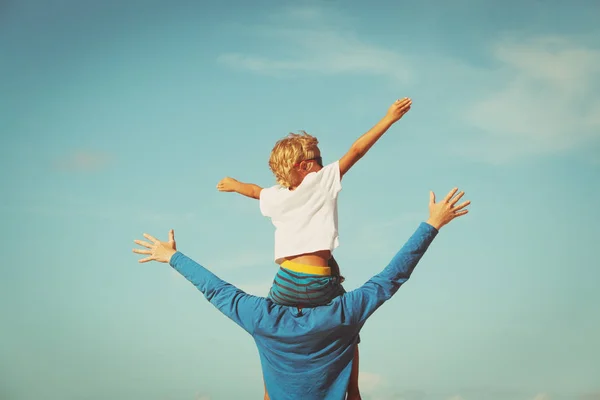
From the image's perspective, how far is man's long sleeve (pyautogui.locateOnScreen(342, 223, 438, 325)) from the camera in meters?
4.70

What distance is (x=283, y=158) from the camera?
489 centimetres

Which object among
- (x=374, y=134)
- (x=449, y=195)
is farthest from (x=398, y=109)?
(x=449, y=195)

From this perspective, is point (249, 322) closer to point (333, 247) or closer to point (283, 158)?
point (333, 247)

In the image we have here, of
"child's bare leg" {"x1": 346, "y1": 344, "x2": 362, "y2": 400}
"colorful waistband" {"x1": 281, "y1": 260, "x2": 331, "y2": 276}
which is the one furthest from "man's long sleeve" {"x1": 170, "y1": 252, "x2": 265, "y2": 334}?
"child's bare leg" {"x1": 346, "y1": 344, "x2": 362, "y2": 400}

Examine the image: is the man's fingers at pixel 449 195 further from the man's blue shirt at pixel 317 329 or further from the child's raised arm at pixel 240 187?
the child's raised arm at pixel 240 187

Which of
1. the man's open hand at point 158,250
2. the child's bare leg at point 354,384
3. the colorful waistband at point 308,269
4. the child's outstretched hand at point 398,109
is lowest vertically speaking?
the child's bare leg at point 354,384

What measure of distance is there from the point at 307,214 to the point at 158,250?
1.14 meters

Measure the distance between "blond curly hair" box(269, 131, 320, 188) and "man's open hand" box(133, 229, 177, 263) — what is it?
36.4 inches

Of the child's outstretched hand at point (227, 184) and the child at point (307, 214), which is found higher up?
the child's outstretched hand at point (227, 184)

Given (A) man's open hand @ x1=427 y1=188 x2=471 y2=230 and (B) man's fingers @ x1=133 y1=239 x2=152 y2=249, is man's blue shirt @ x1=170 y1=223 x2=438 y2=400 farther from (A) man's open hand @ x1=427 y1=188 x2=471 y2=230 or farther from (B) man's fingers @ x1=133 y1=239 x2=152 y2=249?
(B) man's fingers @ x1=133 y1=239 x2=152 y2=249

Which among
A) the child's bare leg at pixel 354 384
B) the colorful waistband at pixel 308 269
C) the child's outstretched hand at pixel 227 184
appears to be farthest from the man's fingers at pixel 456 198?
the child's outstretched hand at pixel 227 184

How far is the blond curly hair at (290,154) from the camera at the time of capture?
487 centimetres

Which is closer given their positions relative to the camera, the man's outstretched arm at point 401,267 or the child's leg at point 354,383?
the man's outstretched arm at point 401,267

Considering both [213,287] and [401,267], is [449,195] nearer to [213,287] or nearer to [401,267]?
[401,267]
